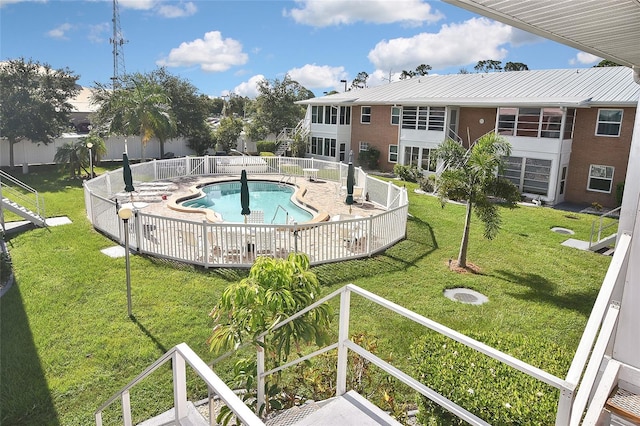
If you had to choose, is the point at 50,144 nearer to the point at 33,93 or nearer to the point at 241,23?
the point at 33,93

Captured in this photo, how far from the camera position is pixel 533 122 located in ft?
72.1

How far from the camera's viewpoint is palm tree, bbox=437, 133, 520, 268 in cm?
1067

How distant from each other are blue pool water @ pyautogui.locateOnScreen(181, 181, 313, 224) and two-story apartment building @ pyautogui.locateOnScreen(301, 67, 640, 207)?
6.65 meters

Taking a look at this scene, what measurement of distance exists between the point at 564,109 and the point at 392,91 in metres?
13.2

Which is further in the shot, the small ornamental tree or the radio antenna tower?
the radio antenna tower

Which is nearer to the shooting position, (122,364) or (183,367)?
(183,367)

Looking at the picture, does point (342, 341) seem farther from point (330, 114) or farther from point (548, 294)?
point (330, 114)

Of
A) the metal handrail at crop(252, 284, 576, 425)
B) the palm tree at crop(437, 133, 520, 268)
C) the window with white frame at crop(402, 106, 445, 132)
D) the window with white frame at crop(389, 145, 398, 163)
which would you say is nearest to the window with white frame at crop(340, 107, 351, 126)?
the window with white frame at crop(389, 145, 398, 163)

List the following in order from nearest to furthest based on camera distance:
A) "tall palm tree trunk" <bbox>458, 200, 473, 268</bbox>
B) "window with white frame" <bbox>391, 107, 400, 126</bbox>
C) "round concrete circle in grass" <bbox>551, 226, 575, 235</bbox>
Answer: "tall palm tree trunk" <bbox>458, 200, 473, 268</bbox>, "round concrete circle in grass" <bbox>551, 226, 575, 235</bbox>, "window with white frame" <bbox>391, 107, 400, 126</bbox>

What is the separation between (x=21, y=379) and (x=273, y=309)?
180 inches

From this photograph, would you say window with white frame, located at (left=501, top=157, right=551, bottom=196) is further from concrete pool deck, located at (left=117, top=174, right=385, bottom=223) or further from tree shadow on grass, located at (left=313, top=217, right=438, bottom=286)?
tree shadow on grass, located at (left=313, top=217, right=438, bottom=286)

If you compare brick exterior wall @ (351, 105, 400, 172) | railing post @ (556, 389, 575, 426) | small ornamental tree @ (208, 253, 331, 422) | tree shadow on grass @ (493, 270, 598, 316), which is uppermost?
brick exterior wall @ (351, 105, 400, 172)

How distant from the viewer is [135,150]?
30797 millimetres

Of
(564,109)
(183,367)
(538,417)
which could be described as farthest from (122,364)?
(564,109)
